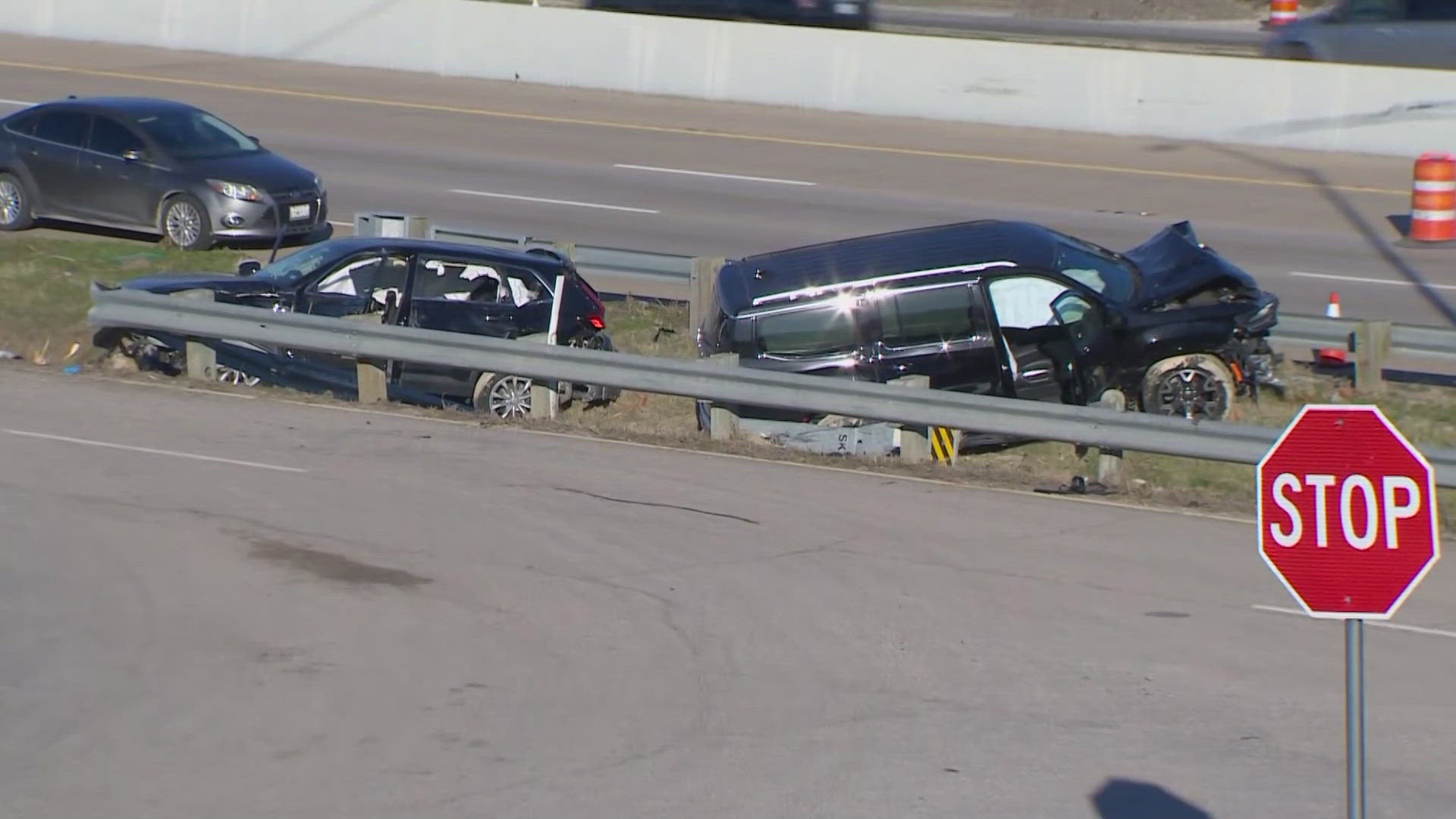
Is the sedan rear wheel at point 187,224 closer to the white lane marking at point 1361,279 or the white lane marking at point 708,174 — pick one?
the white lane marking at point 708,174

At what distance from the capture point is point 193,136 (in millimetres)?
20812

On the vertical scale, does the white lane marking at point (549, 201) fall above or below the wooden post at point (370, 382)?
above

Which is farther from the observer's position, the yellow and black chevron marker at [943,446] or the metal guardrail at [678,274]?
the metal guardrail at [678,274]

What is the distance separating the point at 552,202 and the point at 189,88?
403 inches

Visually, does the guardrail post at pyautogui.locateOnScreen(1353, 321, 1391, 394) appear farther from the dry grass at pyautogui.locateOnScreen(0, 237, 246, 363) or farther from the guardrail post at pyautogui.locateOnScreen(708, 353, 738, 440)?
the dry grass at pyautogui.locateOnScreen(0, 237, 246, 363)

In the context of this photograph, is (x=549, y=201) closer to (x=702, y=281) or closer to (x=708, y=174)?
(x=708, y=174)

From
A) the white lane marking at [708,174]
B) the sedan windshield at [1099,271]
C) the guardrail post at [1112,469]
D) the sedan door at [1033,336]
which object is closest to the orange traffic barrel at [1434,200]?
the white lane marking at [708,174]

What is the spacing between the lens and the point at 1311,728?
7820 millimetres

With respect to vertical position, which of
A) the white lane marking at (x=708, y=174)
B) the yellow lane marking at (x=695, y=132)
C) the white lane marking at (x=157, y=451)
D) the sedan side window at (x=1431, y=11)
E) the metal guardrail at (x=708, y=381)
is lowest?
the white lane marking at (x=157, y=451)

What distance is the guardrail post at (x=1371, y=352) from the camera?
1472cm

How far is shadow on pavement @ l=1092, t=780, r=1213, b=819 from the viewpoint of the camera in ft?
22.6

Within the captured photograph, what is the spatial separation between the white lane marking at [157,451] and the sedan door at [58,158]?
8516mm

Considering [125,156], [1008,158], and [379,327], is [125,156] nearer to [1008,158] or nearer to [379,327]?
[379,327]

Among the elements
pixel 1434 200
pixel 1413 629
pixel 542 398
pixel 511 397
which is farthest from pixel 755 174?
pixel 1413 629
